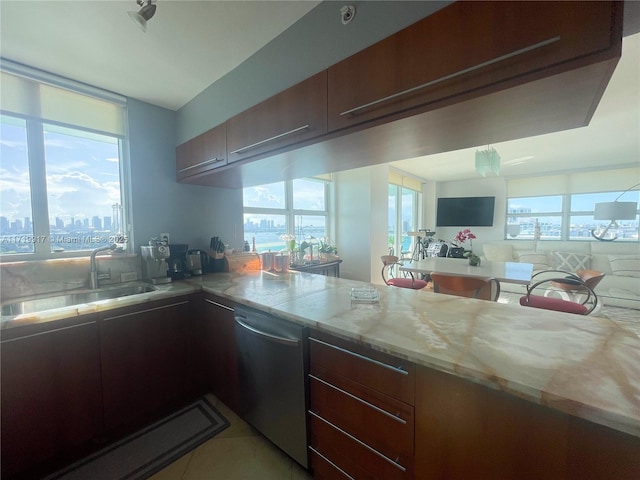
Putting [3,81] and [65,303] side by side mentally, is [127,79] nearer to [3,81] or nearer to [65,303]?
[3,81]

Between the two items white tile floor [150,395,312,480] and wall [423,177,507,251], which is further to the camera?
wall [423,177,507,251]

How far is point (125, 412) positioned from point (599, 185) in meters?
7.93

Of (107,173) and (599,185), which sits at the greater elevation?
(599,185)

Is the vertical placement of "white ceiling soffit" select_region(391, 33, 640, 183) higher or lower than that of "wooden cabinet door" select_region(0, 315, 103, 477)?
higher

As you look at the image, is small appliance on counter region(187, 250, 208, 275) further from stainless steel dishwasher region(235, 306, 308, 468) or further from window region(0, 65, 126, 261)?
stainless steel dishwasher region(235, 306, 308, 468)

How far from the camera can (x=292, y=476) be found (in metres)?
1.31

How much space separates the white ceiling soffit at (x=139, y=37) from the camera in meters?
1.23

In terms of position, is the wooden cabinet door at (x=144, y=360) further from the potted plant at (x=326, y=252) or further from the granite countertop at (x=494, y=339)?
the potted plant at (x=326, y=252)

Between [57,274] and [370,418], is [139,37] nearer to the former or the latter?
[57,274]

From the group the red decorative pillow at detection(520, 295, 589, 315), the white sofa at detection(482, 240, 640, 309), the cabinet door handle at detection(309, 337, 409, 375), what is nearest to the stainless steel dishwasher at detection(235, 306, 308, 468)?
the cabinet door handle at detection(309, 337, 409, 375)

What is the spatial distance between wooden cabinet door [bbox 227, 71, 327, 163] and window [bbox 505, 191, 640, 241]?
651cm

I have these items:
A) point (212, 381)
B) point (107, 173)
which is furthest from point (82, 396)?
point (107, 173)

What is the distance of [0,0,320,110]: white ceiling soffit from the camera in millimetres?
1227

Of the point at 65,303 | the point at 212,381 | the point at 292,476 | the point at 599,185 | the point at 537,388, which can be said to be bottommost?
the point at 292,476
